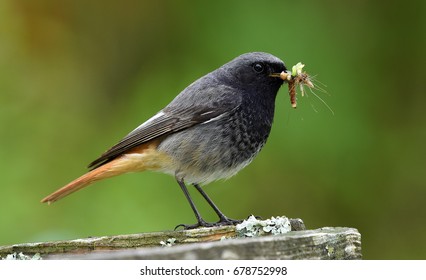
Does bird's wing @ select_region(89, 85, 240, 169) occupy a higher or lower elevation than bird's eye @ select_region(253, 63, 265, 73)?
lower

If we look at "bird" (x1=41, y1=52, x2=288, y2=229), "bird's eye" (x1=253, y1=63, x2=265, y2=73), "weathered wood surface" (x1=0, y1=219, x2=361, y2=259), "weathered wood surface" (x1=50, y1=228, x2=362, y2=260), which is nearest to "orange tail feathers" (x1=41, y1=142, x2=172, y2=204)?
"bird" (x1=41, y1=52, x2=288, y2=229)

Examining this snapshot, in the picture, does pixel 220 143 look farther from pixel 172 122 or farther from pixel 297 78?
pixel 297 78

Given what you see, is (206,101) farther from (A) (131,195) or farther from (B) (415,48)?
(B) (415,48)

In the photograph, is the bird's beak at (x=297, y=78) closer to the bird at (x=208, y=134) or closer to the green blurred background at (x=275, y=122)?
the bird at (x=208, y=134)

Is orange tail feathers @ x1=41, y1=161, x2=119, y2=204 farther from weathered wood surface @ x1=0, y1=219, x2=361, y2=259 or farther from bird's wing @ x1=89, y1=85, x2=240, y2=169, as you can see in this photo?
weathered wood surface @ x1=0, y1=219, x2=361, y2=259

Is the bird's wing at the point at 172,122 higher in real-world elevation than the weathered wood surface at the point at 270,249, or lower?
higher

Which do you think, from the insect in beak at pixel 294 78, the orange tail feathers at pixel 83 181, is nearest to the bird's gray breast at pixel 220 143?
the insect in beak at pixel 294 78
